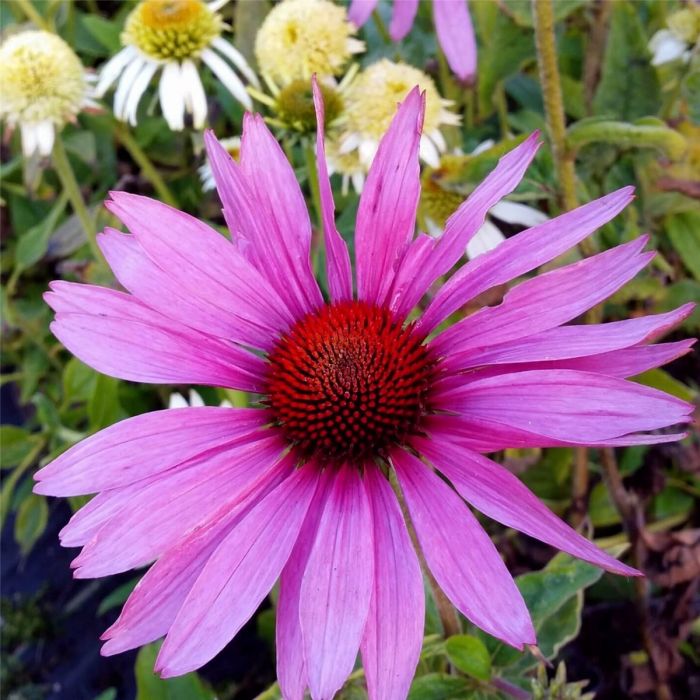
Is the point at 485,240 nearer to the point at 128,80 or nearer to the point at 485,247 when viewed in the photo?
the point at 485,247

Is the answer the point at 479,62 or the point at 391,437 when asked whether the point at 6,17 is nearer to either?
the point at 479,62

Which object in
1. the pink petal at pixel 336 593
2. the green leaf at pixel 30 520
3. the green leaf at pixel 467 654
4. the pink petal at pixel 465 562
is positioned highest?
the pink petal at pixel 465 562

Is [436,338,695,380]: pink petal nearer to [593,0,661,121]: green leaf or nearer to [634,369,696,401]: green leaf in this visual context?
[634,369,696,401]: green leaf

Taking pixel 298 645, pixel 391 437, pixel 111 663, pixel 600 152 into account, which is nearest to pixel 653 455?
pixel 600 152

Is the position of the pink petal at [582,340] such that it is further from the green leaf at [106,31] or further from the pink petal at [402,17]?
the green leaf at [106,31]

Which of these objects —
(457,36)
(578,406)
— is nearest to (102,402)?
(457,36)

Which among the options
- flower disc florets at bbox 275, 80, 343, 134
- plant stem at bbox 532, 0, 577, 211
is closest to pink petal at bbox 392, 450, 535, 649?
plant stem at bbox 532, 0, 577, 211

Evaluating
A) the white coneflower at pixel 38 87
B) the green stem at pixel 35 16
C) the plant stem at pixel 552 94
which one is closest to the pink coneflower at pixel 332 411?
the plant stem at pixel 552 94
